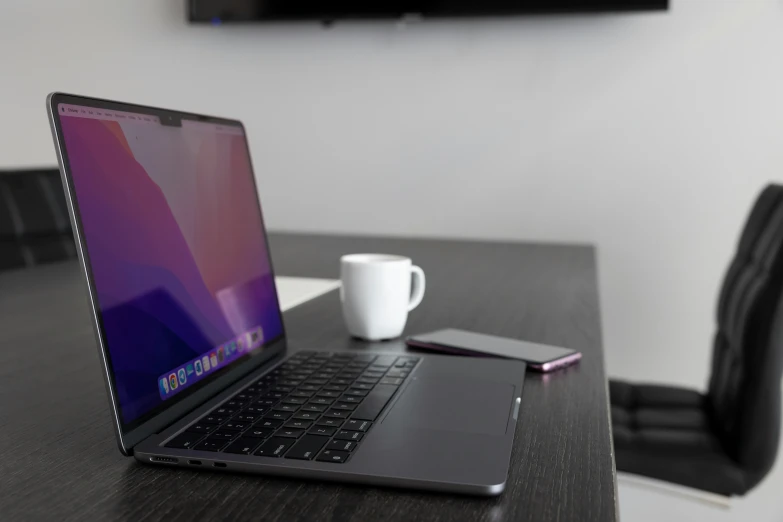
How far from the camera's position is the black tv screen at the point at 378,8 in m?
2.21

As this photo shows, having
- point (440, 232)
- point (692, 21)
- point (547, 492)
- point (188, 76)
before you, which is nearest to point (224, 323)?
point (547, 492)

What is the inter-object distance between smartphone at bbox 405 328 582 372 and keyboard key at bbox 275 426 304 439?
12.7 inches

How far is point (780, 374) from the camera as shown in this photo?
1275 mm

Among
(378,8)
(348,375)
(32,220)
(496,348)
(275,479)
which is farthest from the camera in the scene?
(378,8)

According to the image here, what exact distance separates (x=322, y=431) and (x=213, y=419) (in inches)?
3.9

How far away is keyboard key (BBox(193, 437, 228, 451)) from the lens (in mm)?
556

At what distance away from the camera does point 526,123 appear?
93.7 inches

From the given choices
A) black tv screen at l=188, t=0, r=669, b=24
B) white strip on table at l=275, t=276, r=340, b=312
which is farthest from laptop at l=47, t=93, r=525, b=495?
black tv screen at l=188, t=0, r=669, b=24

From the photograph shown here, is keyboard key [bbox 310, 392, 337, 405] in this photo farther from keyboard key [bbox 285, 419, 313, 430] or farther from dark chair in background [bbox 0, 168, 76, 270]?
dark chair in background [bbox 0, 168, 76, 270]

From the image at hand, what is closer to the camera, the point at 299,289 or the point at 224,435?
the point at 224,435

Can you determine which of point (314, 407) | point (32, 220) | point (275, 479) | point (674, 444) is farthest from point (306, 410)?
point (32, 220)

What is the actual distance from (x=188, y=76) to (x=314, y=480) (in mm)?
2403

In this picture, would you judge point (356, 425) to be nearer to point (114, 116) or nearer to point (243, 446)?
point (243, 446)

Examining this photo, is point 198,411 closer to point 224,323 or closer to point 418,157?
point 224,323
